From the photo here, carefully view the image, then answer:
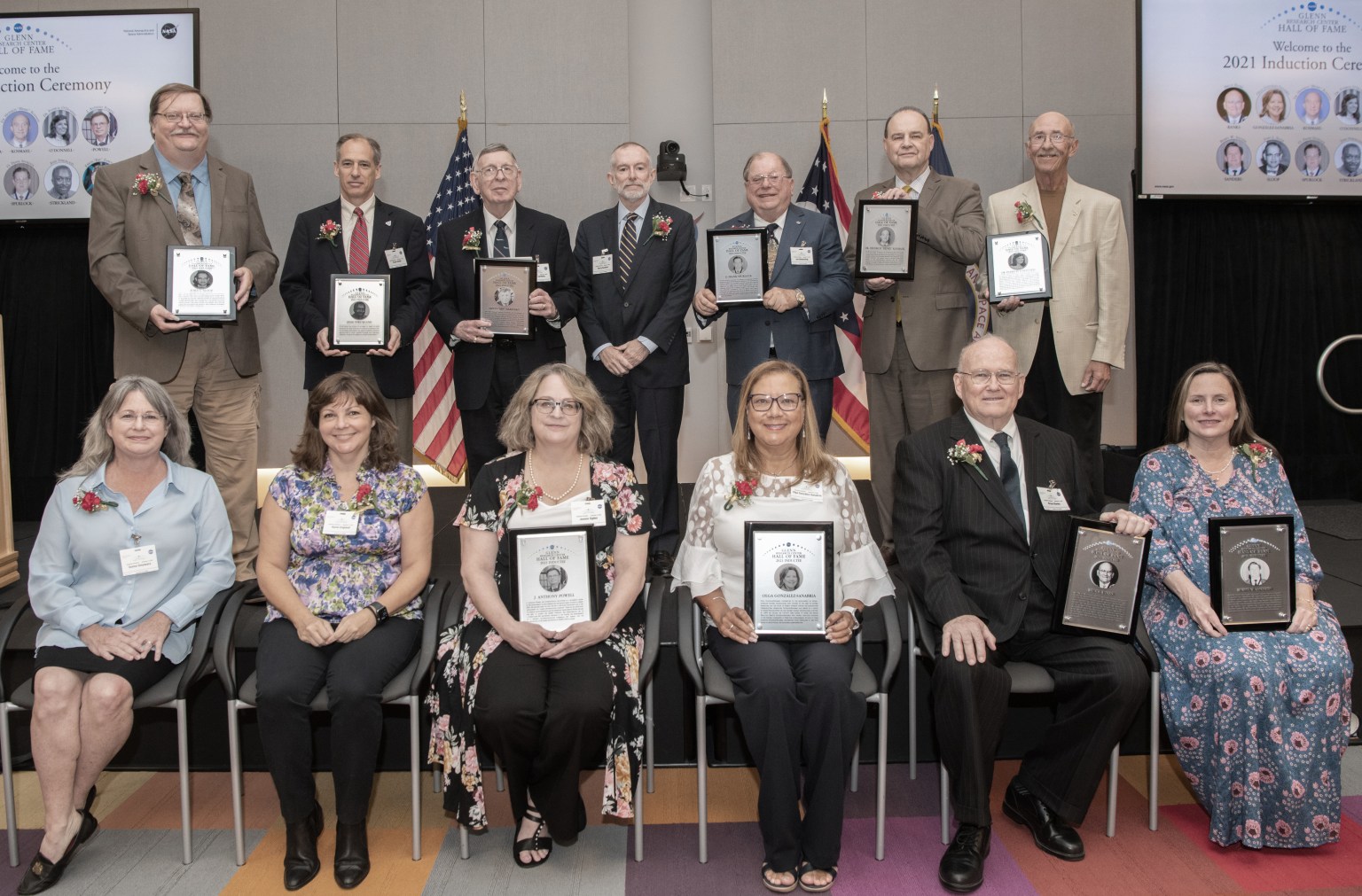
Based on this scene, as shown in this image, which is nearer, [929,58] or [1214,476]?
[1214,476]

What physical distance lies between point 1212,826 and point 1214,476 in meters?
1.07

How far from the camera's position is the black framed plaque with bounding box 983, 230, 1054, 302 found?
13.3 ft

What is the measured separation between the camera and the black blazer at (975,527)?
3088mm

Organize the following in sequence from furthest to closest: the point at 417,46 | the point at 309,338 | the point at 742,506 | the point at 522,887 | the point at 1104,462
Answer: the point at 417,46 < the point at 1104,462 < the point at 309,338 < the point at 742,506 < the point at 522,887

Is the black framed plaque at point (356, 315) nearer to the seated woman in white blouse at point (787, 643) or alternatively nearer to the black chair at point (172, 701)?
the black chair at point (172, 701)

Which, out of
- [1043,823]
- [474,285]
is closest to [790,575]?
[1043,823]

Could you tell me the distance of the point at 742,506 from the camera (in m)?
3.12

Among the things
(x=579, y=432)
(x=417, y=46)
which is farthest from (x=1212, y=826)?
(x=417, y=46)

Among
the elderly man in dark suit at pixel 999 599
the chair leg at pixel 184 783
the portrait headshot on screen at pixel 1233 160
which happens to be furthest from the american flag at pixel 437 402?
the portrait headshot on screen at pixel 1233 160

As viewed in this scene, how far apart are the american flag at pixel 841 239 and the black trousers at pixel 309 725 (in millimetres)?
4050

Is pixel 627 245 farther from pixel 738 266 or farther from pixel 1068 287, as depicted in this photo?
pixel 1068 287

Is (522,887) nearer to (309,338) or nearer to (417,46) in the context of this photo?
(309,338)

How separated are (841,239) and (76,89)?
4.65 m

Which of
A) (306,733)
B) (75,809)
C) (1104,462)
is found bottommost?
(75,809)
